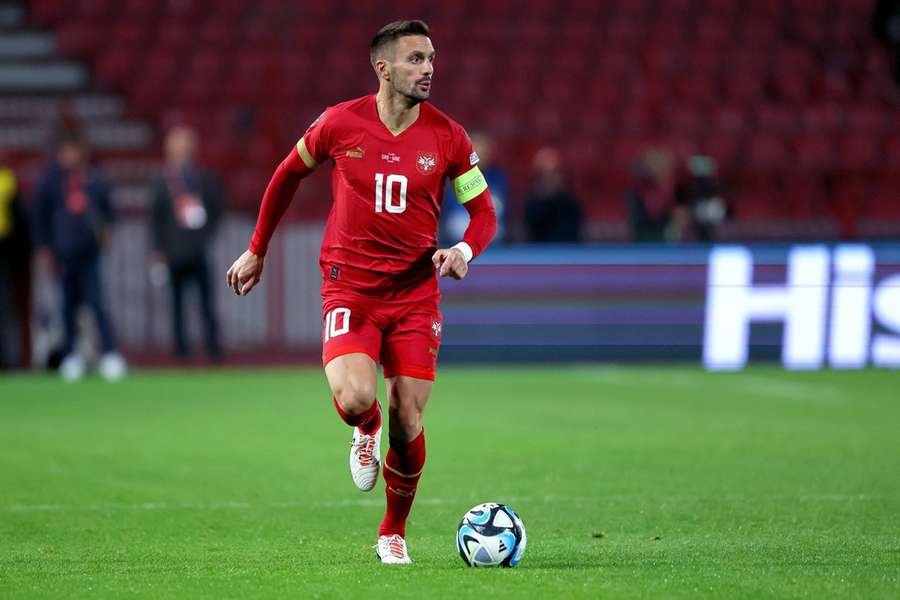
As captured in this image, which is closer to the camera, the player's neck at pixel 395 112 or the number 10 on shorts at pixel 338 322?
the number 10 on shorts at pixel 338 322

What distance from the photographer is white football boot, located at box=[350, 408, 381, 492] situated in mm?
6855

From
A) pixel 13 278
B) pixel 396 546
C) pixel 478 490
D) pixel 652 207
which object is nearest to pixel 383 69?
pixel 396 546

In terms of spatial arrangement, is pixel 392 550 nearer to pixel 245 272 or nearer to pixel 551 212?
pixel 245 272

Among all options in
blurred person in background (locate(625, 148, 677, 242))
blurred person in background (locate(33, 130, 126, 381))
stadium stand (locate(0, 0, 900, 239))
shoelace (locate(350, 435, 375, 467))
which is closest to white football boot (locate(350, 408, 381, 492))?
shoelace (locate(350, 435, 375, 467))

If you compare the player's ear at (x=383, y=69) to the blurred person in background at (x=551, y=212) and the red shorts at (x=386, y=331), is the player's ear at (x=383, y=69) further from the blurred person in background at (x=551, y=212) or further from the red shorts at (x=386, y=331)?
the blurred person in background at (x=551, y=212)

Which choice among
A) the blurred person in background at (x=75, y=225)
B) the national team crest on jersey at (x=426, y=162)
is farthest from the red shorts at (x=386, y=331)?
the blurred person in background at (x=75, y=225)

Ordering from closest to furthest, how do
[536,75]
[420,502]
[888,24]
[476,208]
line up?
[476,208]
[420,502]
[536,75]
[888,24]

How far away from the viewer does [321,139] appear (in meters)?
6.92

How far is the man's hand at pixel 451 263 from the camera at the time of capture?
6398 mm

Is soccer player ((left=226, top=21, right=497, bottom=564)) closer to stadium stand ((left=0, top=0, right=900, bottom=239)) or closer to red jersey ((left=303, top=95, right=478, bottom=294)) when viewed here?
red jersey ((left=303, top=95, right=478, bottom=294))

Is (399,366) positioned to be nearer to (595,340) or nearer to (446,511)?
(446,511)

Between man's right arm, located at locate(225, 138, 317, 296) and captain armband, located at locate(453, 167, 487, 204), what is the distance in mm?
638

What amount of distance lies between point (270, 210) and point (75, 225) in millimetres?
9657

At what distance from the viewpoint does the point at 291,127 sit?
19.3 metres
